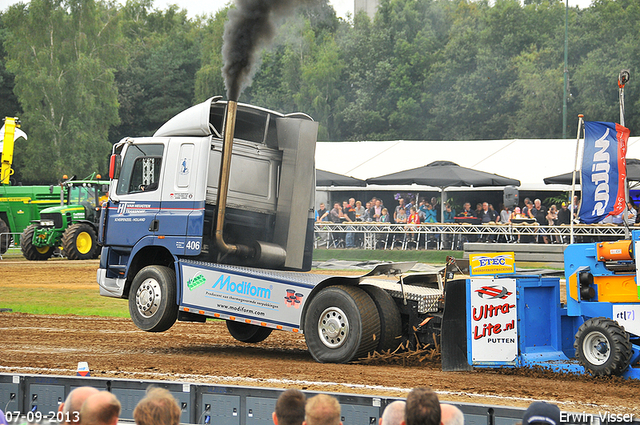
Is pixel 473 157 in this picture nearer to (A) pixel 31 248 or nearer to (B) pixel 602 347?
(A) pixel 31 248

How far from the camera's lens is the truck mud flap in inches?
327

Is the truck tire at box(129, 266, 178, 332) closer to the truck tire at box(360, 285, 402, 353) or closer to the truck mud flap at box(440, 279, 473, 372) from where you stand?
the truck tire at box(360, 285, 402, 353)

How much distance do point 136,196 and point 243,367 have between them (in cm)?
295

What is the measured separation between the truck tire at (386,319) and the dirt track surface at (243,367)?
331 millimetres

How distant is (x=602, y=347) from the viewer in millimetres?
7664

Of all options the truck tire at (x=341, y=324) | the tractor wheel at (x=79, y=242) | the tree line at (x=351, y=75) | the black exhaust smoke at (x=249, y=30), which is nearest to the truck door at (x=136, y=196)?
the black exhaust smoke at (x=249, y=30)

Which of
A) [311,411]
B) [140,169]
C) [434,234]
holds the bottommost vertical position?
[311,411]

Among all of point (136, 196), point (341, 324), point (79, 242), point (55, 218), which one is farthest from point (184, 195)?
point (55, 218)

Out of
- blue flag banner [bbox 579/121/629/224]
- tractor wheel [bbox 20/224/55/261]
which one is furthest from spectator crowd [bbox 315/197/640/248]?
blue flag banner [bbox 579/121/629/224]

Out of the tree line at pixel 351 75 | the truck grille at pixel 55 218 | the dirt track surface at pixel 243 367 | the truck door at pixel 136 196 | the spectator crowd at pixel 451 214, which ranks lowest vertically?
the dirt track surface at pixel 243 367

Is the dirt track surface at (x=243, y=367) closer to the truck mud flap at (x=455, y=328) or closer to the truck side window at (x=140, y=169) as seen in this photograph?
the truck mud flap at (x=455, y=328)

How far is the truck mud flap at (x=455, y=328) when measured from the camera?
8312mm

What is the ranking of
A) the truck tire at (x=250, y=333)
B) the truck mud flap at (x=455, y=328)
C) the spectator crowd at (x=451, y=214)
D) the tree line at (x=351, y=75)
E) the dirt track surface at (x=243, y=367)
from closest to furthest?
the dirt track surface at (x=243, y=367) → the truck mud flap at (x=455, y=328) → the truck tire at (x=250, y=333) → the spectator crowd at (x=451, y=214) → the tree line at (x=351, y=75)

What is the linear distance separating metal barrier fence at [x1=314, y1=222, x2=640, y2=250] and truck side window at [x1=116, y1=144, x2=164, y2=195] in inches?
604
